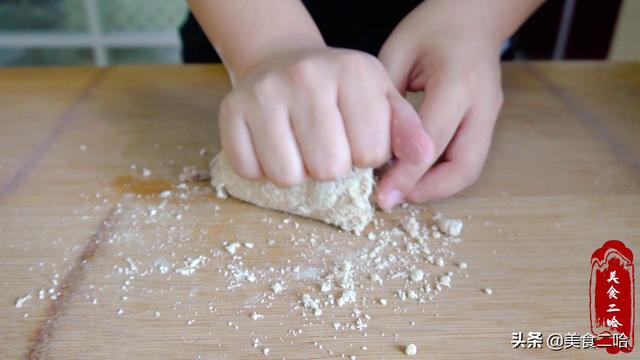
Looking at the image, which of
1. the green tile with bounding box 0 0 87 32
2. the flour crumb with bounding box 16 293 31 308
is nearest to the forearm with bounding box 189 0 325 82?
the flour crumb with bounding box 16 293 31 308

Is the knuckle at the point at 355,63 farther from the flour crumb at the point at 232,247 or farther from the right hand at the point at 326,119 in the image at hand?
the flour crumb at the point at 232,247

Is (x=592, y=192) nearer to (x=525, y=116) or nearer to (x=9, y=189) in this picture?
(x=525, y=116)

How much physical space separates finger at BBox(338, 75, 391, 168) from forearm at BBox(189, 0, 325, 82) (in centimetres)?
10

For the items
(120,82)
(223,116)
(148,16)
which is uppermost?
(223,116)

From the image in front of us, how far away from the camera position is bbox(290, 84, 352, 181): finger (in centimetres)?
53

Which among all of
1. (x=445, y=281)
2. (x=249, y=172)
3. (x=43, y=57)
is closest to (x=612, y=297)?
(x=445, y=281)

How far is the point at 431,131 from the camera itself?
0.58 meters

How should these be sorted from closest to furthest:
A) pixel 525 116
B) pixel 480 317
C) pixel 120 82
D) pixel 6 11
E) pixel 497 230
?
1. pixel 480 317
2. pixel 497 230
3. pixel 525 116
4. pixel 120 82
5. pixel 6 11

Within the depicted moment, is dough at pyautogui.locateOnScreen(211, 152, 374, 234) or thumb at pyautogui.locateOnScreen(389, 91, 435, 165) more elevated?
thumb at pyautogui.locateOnScreen(389, 91, 435, 165)

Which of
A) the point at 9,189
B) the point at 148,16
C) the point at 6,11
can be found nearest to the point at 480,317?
the point at 9,189

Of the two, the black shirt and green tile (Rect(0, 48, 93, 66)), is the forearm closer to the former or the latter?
the black shirt

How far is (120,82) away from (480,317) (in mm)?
664

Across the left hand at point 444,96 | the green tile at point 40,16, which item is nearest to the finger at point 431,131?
the left hand at point 444,96

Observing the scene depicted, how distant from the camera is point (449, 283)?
0.49 m
